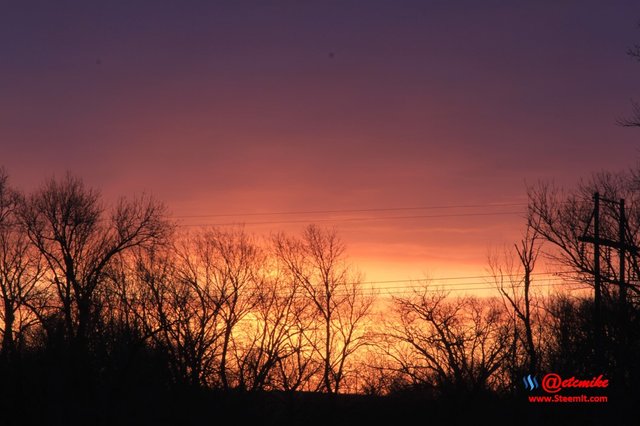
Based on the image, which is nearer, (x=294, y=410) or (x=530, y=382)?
(x=530, y=382)

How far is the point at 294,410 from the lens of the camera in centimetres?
5975

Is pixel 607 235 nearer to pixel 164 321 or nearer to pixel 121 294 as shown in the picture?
pixel 164 321

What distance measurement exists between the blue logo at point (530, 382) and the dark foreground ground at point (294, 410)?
0.97 m

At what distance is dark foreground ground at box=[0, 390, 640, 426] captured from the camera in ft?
102

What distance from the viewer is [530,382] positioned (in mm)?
44656

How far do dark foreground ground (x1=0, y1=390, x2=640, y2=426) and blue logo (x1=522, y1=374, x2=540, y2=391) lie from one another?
Result: 3.17 ft

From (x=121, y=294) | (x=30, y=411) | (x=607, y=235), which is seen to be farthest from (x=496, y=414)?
(x=30, y=411)

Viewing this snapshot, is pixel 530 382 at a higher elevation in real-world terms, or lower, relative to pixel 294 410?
higher

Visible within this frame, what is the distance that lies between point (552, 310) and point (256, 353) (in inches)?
860

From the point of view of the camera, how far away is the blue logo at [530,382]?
43.2 m

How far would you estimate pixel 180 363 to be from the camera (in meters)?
47.5

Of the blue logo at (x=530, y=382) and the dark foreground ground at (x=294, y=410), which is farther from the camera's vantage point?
the blue logo at (x=530, y=382)

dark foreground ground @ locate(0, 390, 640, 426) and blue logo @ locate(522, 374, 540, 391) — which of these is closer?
dark foreground ground @ locate(0, 390, 640, 426)

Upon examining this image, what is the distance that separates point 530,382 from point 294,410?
69.2 ft
